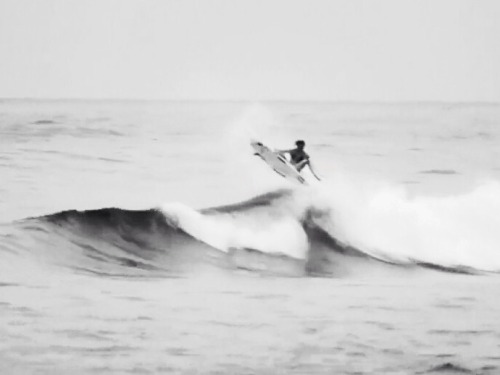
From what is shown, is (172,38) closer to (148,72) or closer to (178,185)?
(148,72)

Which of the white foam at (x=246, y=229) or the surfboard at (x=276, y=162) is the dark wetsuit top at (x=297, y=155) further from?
the white foam at (x=246, y=229)

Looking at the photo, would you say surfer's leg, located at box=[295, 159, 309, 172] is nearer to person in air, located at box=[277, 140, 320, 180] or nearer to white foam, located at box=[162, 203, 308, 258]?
person in air, located at box=[277, 140, 320, 180]

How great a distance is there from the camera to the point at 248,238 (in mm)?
4648

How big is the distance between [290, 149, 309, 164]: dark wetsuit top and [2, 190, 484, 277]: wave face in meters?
0.24

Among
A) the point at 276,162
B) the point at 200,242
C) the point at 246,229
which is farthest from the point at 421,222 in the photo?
the point at 200,242

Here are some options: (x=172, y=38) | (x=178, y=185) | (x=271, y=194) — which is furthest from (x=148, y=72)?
(x=271, y=194)

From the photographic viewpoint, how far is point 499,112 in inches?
180

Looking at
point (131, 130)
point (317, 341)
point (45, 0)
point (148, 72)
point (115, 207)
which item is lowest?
point (317, 341)

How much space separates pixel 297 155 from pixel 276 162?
0.16 meters

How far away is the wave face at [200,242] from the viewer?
14.3 ft

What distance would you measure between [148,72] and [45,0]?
627 mm

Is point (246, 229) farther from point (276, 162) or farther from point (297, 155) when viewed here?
point (297, 155)

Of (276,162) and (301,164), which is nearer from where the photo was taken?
(301,164)

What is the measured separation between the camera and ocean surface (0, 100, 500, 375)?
4.02 meters
